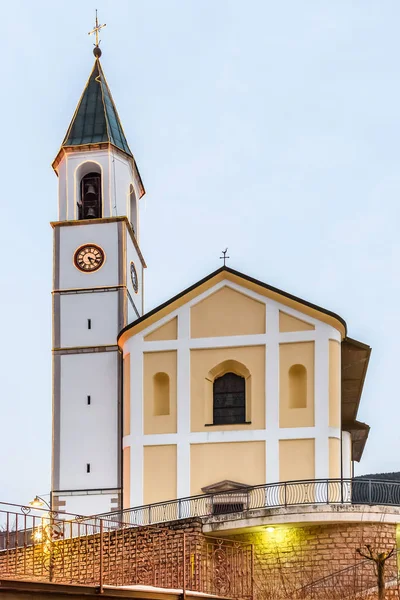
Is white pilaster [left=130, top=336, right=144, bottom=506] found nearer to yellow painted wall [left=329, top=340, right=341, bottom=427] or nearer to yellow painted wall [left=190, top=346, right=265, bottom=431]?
yellow painted wall [left=190, top=346, right=265, bottom=431]

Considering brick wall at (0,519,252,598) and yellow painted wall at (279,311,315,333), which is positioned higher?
yellow painted wall at (279,311,315,333)

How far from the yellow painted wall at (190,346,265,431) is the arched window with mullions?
197mm

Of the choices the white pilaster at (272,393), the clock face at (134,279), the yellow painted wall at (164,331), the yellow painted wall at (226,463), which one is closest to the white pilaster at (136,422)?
the yellow painted wall at (164,331)

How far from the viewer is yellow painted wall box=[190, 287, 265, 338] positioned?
35.6m

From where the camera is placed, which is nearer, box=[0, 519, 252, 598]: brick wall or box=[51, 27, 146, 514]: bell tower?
box=[0, 519, 252, 598]: brick wall

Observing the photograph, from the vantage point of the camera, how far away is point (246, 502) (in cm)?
3206

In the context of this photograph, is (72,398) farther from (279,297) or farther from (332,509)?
(332,509)

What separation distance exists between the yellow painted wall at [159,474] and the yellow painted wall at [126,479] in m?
0.56

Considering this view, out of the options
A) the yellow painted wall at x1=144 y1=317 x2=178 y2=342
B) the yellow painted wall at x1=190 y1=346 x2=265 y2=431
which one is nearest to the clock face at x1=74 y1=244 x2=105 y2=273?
the yellow painted wall at x1=144 y1=317 x2=178 y2=342

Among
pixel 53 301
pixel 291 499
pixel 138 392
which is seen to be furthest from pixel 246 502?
pixel 53 301

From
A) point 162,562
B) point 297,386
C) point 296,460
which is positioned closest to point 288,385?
point 297,386

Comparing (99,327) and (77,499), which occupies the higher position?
(99,327)

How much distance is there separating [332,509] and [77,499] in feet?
37.3

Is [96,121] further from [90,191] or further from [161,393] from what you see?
[161,393]
